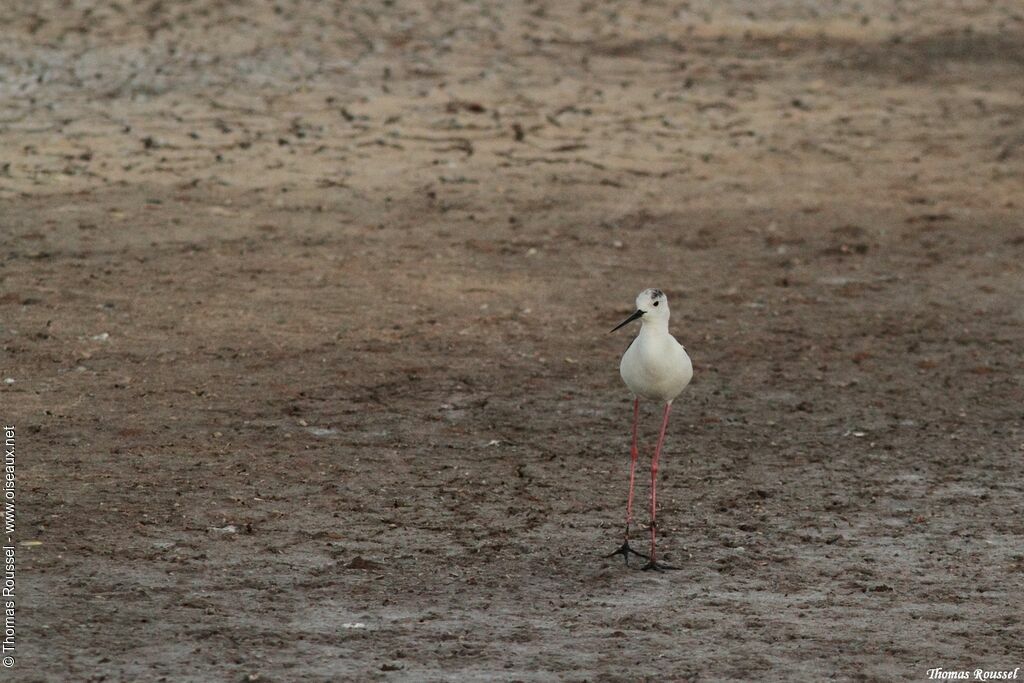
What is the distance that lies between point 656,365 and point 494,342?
2.20 metres

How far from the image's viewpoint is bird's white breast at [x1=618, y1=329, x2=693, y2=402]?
524cm

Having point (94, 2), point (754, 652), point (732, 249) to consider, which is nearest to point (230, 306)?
point (732, 249)

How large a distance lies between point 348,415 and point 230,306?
1.50 meters

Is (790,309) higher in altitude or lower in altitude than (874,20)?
lower

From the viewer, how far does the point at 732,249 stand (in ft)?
29.1

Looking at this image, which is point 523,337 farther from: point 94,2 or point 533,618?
point 94,2

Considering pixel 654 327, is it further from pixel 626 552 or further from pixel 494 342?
pixel 494 342

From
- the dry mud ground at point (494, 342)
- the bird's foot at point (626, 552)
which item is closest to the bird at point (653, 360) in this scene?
the bird's foot at point (626, 552)

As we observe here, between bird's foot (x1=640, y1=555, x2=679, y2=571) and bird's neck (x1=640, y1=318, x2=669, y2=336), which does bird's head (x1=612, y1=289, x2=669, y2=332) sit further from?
bird's foot (x1=640, y1=555, x2=679, y2=571)

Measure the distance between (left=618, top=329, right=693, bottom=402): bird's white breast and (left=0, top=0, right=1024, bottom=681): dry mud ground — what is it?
520mm

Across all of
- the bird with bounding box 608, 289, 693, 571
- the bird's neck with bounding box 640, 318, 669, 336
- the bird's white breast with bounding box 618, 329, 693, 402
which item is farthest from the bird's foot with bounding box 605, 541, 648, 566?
the bird's neck with bounding box 640, 318, 669, 336

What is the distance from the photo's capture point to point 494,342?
24.2 feet

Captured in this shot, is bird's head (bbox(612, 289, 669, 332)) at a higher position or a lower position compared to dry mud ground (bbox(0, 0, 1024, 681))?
higher

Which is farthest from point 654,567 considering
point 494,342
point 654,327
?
point 494,342
